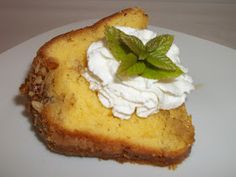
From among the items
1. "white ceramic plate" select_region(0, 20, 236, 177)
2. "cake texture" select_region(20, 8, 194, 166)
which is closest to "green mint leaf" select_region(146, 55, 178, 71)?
"cake texture" select_region(20, 8, 194, 166)

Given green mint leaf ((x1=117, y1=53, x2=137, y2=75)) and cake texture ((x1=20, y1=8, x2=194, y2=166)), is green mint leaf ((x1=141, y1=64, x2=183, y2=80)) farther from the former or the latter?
cake texture ((x1=20, y1=8, x2=194, y2=166))

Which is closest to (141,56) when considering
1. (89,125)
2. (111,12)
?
(89,125)

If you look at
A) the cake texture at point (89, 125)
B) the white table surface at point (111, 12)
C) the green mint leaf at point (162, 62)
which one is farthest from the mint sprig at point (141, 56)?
the white table surface at point (111, 12)

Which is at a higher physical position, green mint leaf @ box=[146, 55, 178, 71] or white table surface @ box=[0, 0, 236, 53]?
white table surface @ box=[0, 0, 236, 53]

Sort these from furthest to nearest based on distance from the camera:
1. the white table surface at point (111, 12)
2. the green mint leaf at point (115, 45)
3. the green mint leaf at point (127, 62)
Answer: the white table surface at point (111, 12) → the green mint leaf at point (115, 45) → the green mint leaf at point (127, 62)

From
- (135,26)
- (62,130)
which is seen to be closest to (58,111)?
(62,130)

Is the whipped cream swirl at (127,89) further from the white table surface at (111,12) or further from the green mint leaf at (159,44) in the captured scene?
the white table surface at (111,12)

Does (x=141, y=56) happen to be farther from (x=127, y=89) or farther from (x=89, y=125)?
(x=89, y=125)

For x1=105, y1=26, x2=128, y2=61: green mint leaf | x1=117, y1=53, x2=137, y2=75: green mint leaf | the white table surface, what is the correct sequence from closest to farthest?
x1=117, y1=53, x2=137, y2=75: green mint leaf
x1=105, y1=26, x2=128, y2=61: green mint leaf
the white table surface
